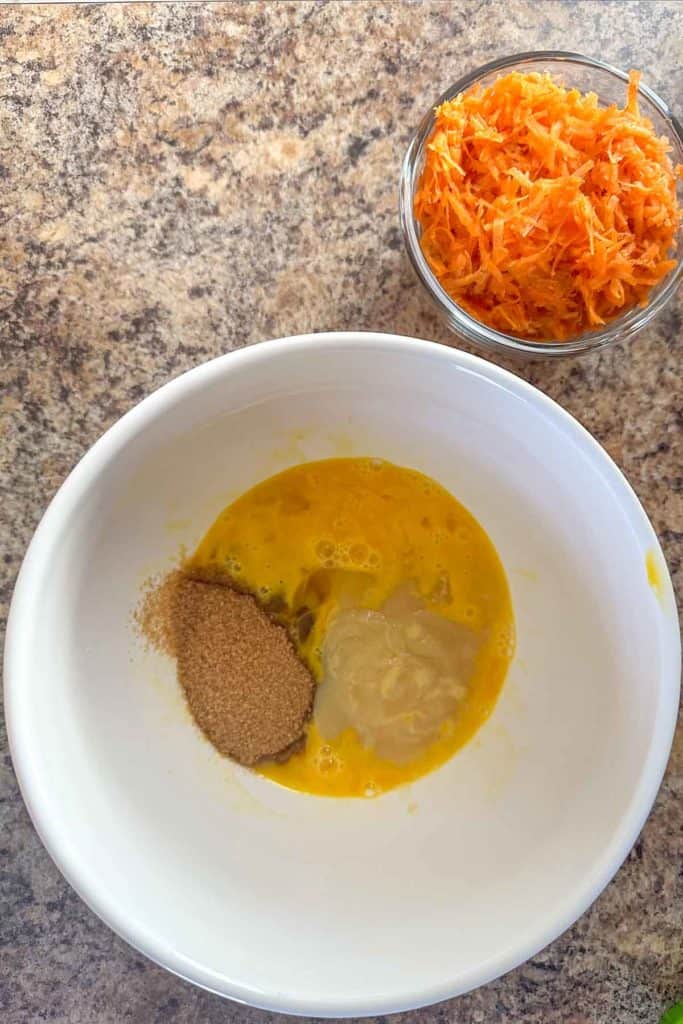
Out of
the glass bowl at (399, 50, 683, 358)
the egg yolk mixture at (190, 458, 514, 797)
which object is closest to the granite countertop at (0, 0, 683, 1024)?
the glass bowl at (399, 50, 683, 358)

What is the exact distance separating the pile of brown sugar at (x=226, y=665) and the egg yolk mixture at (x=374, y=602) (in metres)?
0.04

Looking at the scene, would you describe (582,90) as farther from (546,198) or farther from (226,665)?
(226,665)

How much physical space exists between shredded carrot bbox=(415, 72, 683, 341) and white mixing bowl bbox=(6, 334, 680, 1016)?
5.9 inches

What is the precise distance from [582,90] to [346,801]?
37.0 inches

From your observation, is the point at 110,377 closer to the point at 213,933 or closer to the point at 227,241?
the point at 227,241

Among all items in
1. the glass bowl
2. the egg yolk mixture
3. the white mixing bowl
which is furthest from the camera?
the egg yolk mixture

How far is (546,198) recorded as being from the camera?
0.98 m

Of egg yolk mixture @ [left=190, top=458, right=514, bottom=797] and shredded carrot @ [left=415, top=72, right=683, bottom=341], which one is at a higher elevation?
shredded carrot @ [left=415, top=72, right=683, bottom=341]

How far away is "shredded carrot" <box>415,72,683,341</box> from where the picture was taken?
0.99 m

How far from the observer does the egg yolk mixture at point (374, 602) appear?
1.17m

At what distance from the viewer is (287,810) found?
1131mm

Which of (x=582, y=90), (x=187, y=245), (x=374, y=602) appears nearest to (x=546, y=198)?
(x=582, y=90)

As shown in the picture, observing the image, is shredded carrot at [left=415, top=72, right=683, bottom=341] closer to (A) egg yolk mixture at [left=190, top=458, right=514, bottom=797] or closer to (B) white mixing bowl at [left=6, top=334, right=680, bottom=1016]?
(B) white mixing bowl at [left=6, top=334, right=680, bottom=1016]

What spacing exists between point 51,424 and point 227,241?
1.05ft
